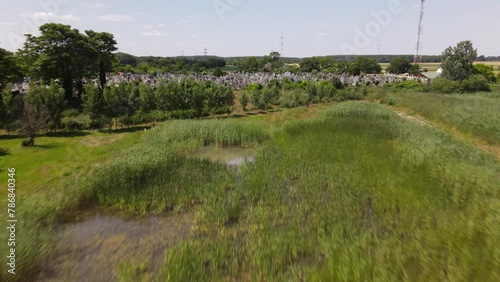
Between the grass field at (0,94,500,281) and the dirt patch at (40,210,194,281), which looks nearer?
the grass field at (0,94,500,281)

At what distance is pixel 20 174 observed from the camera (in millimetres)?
16891

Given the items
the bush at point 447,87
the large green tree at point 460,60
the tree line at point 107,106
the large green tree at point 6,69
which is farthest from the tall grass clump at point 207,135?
the large green tree at point 460,60

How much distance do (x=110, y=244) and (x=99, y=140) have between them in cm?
1682

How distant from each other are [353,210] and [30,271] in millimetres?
10978

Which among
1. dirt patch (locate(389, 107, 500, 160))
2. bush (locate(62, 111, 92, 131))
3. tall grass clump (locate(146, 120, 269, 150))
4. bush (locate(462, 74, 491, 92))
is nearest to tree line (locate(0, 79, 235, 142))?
bush (locate(62, 111, 92, 131))

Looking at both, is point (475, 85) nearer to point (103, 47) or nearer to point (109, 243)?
point (103, 47)

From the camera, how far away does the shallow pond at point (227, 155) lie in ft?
67.5

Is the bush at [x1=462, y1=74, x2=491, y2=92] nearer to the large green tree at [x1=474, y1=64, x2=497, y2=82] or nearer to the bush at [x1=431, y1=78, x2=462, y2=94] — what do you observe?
the bush at [x1=431, y1=78, x2=462, y2=94]

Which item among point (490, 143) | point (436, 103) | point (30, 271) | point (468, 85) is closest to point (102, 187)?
point (30, 271)

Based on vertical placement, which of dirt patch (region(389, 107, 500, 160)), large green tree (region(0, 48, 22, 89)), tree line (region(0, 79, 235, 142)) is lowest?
dirt patch (region(389, 107, 500, 160))

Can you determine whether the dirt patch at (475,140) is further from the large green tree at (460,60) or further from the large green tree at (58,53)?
the large green tree at (460,60)

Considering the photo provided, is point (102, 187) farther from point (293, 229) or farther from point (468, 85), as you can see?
point (468, 85)

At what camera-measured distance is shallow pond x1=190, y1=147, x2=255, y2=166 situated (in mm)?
20578

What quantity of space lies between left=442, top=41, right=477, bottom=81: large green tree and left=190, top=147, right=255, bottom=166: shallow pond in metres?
65.9
